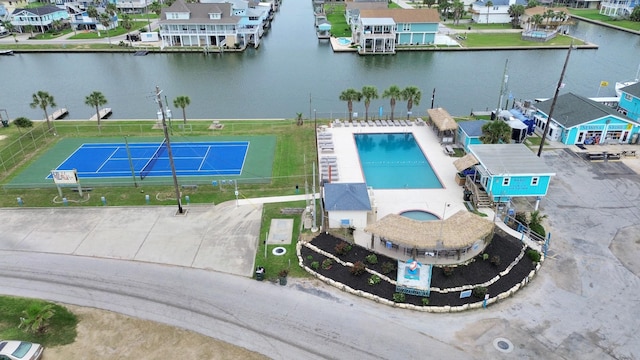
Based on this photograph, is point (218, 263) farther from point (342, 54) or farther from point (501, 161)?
point (342, 54)

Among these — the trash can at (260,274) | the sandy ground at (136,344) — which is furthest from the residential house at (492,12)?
the sandy ground at (136,344)

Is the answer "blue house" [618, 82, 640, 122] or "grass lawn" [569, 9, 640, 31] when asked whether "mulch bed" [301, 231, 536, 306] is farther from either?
"grass lawn" [569, 9, 640, 31]

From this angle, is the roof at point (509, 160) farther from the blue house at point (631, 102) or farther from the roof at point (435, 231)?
the blue house at point (631, 102)

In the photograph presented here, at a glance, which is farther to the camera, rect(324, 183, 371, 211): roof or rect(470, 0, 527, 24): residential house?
rect(470, 0, 527, 24): residential house

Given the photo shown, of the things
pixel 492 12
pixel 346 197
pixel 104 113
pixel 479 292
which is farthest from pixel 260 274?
pixel 492 12

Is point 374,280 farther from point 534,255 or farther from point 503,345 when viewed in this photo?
point 534,255

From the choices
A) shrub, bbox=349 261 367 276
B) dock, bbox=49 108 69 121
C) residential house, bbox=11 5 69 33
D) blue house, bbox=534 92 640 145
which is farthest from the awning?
residential house, bbox=11 5 69 33
